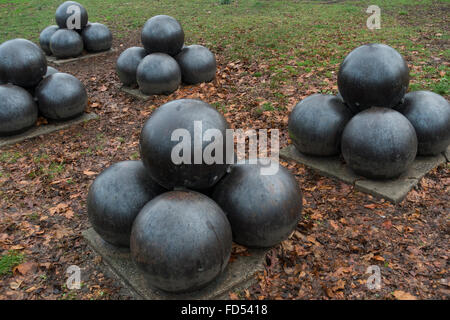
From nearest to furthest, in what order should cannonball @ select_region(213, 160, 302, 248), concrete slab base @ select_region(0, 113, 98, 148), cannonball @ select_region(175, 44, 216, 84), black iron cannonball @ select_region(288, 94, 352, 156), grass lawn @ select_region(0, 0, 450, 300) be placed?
cannonball @ select_region(213, 160, 302, 248)
grass lawn @ select_region(0, 0, 450, 300)
black iron cannonball @ select_region(288, 94, 352, 156)
concrete slab base @ select_region(0, 113, 98, 148)
cannonball @ select_region(175, 44, 216, 84)

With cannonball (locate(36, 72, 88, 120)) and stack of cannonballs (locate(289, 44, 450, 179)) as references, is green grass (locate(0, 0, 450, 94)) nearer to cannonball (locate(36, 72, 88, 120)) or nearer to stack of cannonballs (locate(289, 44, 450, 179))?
stack of cannonballs (locate(289, 44, 450, 179))

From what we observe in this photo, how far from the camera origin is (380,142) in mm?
5289

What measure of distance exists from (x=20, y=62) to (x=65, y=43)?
5.28 m

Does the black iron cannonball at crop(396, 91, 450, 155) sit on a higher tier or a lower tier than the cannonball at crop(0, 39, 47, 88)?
lower

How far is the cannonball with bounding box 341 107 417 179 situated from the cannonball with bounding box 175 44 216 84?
16.3ft

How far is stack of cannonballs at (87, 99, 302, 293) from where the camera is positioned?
11.8ft

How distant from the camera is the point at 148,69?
9.23 m

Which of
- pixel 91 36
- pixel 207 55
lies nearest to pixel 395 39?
pixel 207 55

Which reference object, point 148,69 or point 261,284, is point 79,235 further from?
point 148,69

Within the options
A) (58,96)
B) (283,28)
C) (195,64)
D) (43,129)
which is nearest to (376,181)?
(195,64)

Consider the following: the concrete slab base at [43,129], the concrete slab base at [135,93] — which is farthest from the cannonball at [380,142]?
the concrete slab base at [43,129]

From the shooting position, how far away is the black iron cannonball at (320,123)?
231 inches

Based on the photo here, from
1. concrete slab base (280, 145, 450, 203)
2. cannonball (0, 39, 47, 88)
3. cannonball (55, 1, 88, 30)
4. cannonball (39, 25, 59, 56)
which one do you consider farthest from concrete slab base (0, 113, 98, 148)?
cannonball (39, 25, 59, 56)

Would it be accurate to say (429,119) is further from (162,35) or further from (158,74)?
(162,35)
